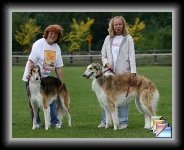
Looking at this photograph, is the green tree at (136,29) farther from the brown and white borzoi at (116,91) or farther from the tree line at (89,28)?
the brown and white borzoi at (116,91)

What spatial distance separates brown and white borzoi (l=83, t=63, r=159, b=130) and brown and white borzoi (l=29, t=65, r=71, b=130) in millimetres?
870

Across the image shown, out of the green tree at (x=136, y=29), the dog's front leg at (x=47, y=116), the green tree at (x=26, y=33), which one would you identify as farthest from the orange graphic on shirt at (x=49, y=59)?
the green tree at (x=136, y=29)

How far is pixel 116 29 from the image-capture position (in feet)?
32.9

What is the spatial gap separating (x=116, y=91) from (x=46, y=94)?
61.3 inches

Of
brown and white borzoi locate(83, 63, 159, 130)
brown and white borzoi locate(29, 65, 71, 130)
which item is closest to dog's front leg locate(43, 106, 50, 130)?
brown and white borzoi locate(29, 65, 71, 130)

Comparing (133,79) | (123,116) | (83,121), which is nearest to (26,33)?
(83,121)

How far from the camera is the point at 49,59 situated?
1010 cm

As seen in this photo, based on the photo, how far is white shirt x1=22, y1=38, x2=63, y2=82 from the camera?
9977 mm

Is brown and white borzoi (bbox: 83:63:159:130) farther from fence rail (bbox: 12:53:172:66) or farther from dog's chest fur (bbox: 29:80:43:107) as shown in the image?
fence rail (bbox: 12:53:172:66)

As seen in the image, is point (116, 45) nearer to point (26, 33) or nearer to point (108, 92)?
point (108, 92)

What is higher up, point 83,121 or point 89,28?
point 89,28

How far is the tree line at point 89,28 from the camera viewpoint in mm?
51719

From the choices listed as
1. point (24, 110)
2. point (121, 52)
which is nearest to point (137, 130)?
point (121, 52)
